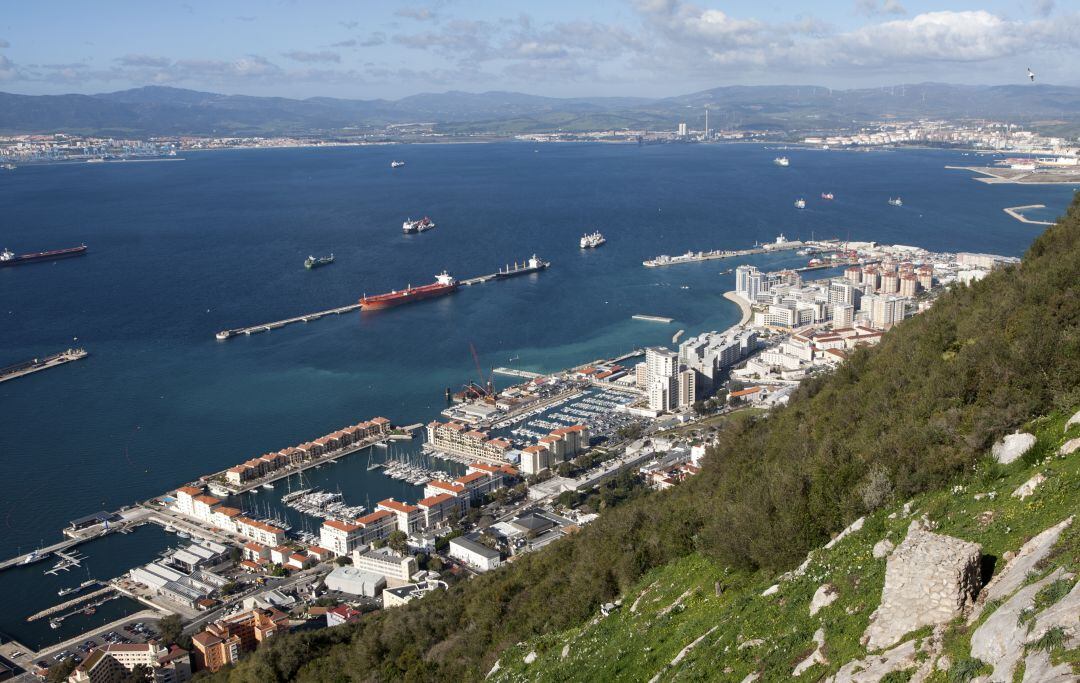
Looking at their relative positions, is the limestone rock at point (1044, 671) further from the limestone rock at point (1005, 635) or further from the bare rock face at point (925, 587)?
the bare rock face at point (925, 587)

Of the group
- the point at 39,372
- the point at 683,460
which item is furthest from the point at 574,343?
the point at 39,372

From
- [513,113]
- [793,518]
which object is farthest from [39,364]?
[513,113]

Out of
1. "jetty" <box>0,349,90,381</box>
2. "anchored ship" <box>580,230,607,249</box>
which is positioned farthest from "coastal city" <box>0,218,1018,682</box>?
"anchored ship" <box>580,230,607,249</box>

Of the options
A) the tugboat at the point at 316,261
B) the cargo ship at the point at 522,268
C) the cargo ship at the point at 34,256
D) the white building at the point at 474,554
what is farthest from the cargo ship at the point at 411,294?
the white building at the point at 474,554

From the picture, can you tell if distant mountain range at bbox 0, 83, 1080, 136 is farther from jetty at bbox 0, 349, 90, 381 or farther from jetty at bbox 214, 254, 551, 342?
jetty at bbox 0, 349, 90, 381

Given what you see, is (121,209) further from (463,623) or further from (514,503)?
(463,623)

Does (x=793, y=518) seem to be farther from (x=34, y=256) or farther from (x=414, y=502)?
(x=34, y=256)
